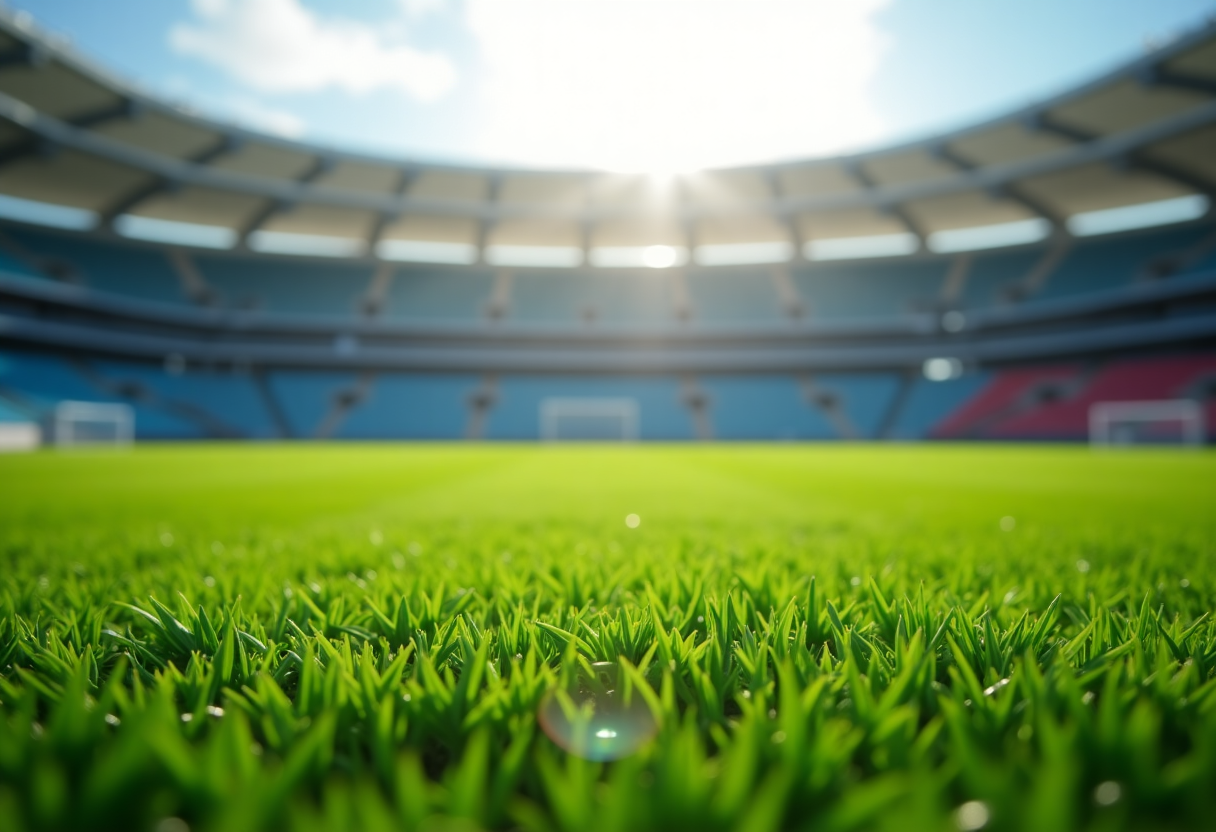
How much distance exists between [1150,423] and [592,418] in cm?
2130

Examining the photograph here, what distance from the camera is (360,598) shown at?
1.24m

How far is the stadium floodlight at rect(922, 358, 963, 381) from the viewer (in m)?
29.9

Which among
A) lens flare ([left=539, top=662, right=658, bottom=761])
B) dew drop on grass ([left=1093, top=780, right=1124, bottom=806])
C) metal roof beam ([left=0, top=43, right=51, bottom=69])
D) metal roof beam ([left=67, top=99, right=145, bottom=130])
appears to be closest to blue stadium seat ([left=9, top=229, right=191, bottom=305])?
metal roof beam ([left=67, top=99, right=145, bottom=130])

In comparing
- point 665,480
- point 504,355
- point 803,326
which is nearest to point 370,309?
point 504,355

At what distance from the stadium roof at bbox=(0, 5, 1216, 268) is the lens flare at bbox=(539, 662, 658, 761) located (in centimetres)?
2436

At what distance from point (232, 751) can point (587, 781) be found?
27 centimetres

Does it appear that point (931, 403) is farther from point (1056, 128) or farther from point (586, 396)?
point (586, 396)

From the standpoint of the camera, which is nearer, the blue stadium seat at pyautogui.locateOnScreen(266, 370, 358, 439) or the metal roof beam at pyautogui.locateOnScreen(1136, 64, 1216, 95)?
the metal roof beam at pyautogui.locateOnScreen(1136, 64, 1216, 95)

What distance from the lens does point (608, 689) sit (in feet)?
2.52

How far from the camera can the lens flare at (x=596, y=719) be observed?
0.56 m

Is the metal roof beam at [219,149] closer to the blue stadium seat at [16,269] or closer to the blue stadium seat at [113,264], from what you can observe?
the blue stadium seat at [113,264]

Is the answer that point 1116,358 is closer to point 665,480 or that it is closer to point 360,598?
point 665,480

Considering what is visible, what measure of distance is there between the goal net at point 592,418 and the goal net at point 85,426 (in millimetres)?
15950

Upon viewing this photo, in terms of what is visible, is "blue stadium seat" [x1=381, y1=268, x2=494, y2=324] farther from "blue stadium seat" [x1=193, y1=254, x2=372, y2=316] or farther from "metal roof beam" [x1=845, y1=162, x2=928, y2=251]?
"metal roof beam" [x1=845, y1=162, x2=928, y2=251]
